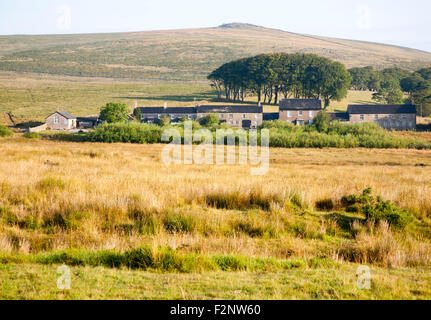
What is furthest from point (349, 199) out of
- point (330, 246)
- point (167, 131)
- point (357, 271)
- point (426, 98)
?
point (426, 98)

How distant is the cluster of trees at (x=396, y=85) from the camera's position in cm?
10669

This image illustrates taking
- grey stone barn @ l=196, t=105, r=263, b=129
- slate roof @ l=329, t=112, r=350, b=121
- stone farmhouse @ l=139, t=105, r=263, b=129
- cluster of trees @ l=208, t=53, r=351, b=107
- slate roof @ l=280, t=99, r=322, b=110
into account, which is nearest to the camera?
stone farmhouse @ l=139, t=105, r=263, b=129

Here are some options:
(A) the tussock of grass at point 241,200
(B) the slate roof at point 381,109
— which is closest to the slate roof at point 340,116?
(B) the slate roof at point 381,109

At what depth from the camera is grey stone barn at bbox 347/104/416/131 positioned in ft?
295

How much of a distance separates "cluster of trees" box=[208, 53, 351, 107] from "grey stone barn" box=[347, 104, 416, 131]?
16325mm

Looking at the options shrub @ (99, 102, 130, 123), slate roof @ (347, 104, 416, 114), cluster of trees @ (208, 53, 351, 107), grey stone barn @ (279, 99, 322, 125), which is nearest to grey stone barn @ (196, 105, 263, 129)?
grey stone barn @ (279, 99, 322, 125)

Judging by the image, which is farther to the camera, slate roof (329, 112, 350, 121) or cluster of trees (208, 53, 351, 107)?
cluster of trees (208, 53, 351, 107)

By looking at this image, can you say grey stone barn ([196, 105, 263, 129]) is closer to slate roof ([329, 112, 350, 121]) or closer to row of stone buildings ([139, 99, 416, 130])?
row of stone buildings ([139, 99, 416, 130])

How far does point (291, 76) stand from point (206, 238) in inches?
4351

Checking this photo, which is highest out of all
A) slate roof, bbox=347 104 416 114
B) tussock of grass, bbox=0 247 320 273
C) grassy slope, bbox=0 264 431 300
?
slate roof, bbox=347 104 416 114

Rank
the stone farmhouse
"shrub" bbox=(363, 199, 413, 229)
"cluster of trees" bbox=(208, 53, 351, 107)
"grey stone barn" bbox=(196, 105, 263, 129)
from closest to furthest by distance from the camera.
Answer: "shrub" bbox=(363, 199, 413, 229) < the stone farmhouse < "grey stone barn" bbox=(196, 105, 263, 129) < "cluster of trees" bbox=(208, 53, 351, 107)

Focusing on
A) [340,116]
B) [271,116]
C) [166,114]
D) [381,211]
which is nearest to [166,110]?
[166,114]
